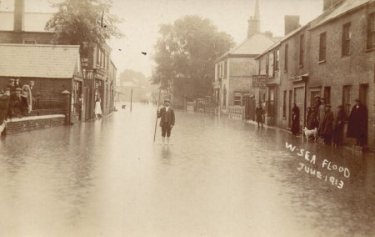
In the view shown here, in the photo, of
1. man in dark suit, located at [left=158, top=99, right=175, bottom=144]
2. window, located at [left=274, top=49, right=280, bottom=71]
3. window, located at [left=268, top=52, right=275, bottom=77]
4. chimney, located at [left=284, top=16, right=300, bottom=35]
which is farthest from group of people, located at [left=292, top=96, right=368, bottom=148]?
chimney, located at [left=284, top=16, right=300, bottom=35]

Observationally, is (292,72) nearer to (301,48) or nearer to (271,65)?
(301,48)

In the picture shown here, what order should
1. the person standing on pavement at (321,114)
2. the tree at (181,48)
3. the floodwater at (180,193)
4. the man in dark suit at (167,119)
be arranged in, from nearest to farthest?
the floodwater at (180,193), the man in dark suit at (167,119), the person standing on pavement at (321,114), the tree at (181,48)

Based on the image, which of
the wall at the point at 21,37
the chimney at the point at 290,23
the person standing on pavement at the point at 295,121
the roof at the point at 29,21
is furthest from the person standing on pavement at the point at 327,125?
the roof at the point at 29,21

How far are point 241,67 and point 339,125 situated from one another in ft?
116

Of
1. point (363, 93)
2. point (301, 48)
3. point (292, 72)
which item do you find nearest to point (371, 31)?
point (363, 93)

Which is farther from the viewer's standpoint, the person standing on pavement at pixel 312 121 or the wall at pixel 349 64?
the person standing on pavement at pixel 312 121

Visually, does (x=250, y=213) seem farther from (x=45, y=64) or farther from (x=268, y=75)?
(x=268, y=75)

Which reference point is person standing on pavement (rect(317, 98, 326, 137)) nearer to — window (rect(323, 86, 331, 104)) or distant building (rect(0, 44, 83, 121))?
window (rect(323, 86, 331, 104))

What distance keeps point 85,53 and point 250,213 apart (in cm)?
3442

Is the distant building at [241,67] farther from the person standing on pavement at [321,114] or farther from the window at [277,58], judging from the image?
the person standing on pavement at [321,114]

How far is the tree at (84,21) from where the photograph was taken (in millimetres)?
37656

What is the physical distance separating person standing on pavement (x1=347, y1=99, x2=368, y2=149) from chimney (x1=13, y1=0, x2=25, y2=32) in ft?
93.7

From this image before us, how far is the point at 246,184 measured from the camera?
10164 millimetres

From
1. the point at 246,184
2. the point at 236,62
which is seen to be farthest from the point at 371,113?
the point at 236,62
